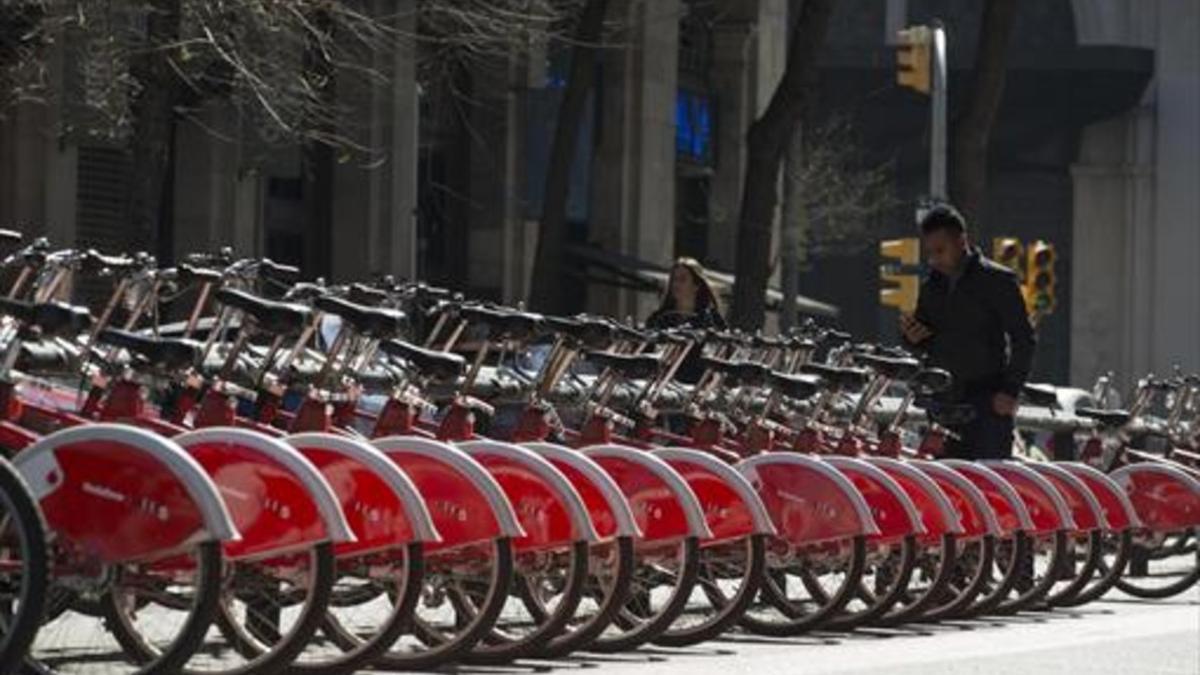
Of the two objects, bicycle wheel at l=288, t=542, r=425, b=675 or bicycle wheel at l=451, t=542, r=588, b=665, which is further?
bicycle wheel at l=451, t=542, r=588, b=665

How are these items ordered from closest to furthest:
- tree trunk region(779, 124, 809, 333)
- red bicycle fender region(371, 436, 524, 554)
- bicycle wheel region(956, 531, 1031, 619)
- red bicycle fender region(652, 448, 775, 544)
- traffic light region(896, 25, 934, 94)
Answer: red bicycle fender region(371, 436, 524, 554) → red bicycle fender region(652, 448, 775, 544) → bicycle wheel region(956, 531, 1031, 619) → traffic light region(896, 25, 934, 94) → tree trunk region(779, 124, 809, 333)

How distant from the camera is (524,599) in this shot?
1092 centimetres

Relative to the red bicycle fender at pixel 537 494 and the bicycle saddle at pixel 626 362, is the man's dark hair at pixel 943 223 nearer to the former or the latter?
the bicycle saddle at pixel 626 362

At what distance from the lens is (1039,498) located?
14.4 m

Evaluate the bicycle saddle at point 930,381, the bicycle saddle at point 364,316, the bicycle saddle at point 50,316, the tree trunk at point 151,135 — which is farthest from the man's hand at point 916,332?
the bicycle saddle at point 50,316

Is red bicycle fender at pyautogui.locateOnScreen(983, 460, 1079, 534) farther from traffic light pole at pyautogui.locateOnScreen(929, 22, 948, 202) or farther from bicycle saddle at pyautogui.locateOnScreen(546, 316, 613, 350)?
traffic light pole at pyautogui.locateOnScreen(929, 22, 948, 202)

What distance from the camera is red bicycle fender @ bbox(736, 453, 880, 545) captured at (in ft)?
41.0

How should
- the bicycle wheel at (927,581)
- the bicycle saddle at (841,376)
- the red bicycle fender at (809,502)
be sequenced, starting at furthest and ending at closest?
the bicycle saddle at (841,376) → the bicycle wheel at (927,581) → the red bicycle fender at (809,502)

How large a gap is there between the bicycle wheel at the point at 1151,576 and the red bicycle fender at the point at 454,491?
661 centimetres

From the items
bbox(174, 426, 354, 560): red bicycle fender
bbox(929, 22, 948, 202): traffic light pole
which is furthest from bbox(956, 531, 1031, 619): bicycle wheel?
bbox(929, 22, 948, 202): traffic light pole

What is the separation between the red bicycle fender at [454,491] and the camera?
1011 cm

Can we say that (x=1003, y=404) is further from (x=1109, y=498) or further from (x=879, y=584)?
(x=879, y=584)

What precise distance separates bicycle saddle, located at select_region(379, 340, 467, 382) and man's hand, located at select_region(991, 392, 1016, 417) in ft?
16.4

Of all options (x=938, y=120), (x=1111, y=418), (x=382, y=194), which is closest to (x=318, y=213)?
(x=382, y=194)
